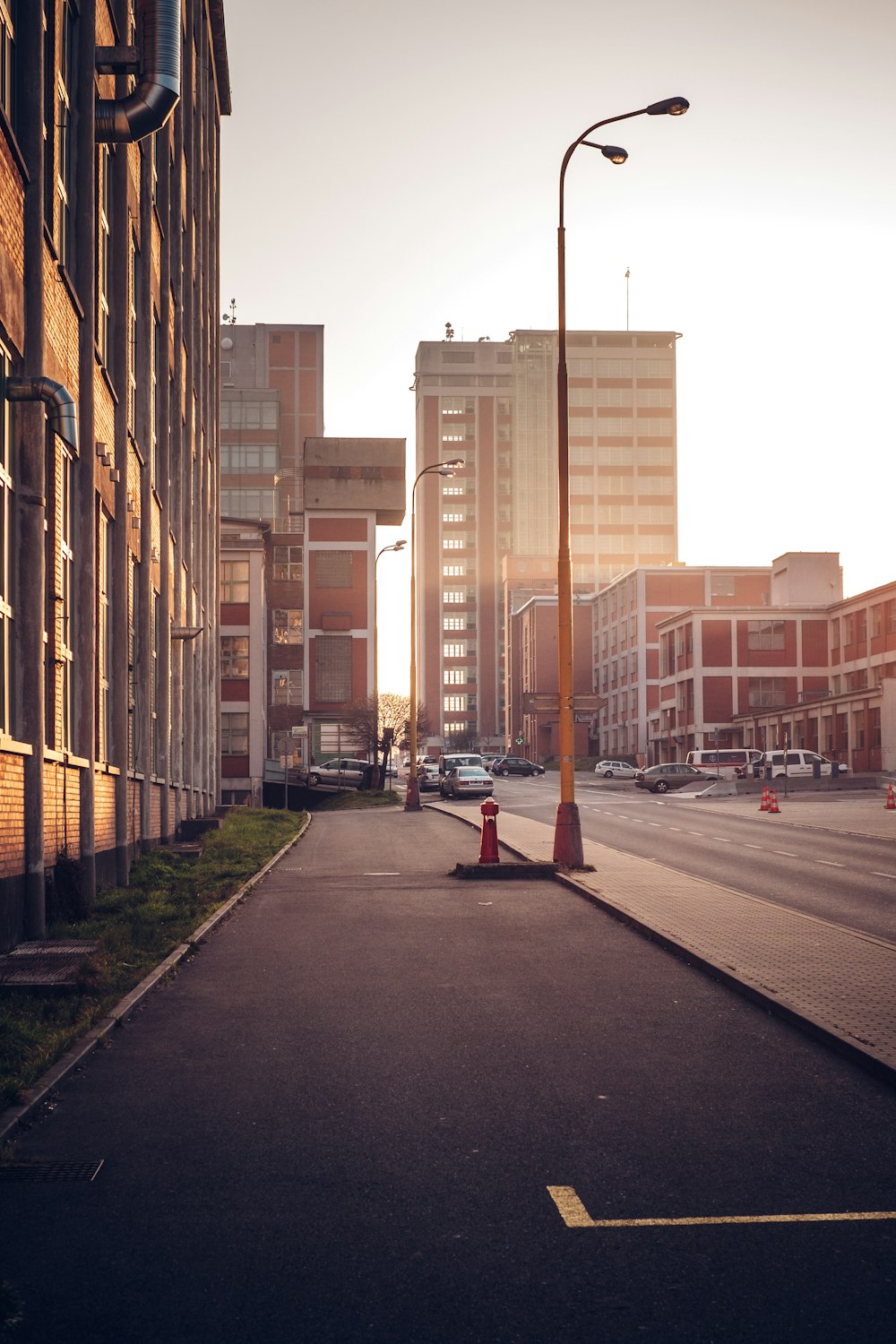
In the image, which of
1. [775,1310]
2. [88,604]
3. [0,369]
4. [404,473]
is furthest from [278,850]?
[404,473]

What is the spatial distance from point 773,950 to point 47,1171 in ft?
23.2

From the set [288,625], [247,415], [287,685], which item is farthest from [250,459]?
[287,685]

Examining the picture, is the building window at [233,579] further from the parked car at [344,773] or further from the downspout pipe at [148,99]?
the downspout pipe at [148,99]

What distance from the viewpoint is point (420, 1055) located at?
7547 millimetres

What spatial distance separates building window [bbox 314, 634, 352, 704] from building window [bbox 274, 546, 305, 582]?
13.8ft

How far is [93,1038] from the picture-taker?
303 inches

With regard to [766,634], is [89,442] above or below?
below

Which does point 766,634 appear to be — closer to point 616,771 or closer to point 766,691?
point 766,691

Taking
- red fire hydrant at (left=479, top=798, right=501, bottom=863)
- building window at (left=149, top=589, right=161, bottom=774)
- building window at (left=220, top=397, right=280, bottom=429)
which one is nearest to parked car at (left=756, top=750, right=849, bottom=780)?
building window at (left=149, top=589, right=161, bottom=774)

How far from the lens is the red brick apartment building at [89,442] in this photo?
11750 mm

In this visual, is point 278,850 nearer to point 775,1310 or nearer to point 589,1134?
point 589,1134

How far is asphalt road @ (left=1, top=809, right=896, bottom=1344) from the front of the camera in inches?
161

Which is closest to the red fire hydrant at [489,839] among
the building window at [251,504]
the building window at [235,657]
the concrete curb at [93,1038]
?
the concrete curb at [93,1038]

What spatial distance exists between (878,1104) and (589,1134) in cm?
148
